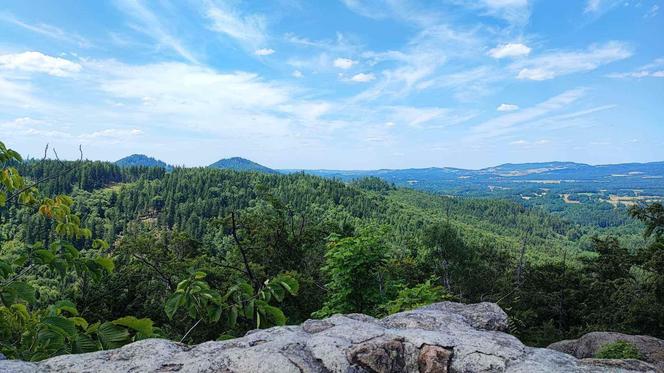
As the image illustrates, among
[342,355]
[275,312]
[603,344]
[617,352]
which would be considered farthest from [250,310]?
[603,344]

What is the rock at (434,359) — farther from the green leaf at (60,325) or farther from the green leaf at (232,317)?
the green leaf at (60,325)

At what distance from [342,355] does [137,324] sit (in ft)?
6.03

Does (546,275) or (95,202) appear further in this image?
(95,202)

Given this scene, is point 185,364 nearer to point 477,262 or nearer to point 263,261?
point 263,261

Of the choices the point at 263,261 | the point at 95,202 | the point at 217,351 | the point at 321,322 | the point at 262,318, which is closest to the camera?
the point at 217,351

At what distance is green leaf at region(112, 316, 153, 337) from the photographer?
3.64 m

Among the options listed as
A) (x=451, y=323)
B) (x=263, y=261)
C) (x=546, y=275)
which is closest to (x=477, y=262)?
(x=546, y=275)

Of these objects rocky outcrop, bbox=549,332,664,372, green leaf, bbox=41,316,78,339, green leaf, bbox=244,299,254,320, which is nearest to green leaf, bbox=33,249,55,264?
green leaf, bbox=41,316,78,339

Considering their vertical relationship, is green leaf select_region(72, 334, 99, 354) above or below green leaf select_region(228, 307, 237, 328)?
below

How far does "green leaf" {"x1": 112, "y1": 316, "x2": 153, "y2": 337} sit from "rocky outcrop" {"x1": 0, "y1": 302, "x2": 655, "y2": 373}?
11 cm

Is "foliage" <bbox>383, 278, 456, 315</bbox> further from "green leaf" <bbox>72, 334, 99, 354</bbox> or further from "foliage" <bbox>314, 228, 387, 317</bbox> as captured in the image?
"green leaf" <bbox>72, 334, 99, 354</bbox>

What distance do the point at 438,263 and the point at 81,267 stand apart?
44.9 m

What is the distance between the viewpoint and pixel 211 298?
3.77 meters

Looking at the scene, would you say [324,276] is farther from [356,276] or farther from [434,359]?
[434,359]
